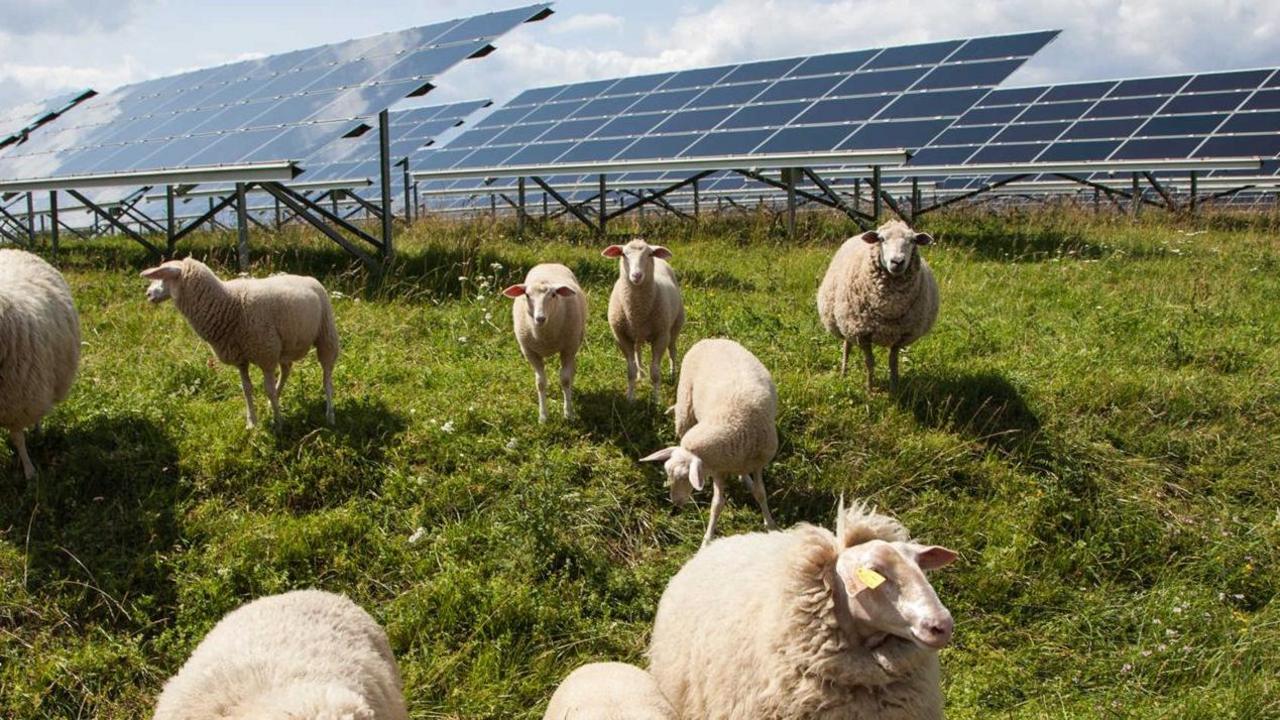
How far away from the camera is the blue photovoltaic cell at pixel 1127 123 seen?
15609 mm

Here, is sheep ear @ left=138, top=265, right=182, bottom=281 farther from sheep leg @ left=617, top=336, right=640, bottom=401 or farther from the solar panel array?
the solar panel array

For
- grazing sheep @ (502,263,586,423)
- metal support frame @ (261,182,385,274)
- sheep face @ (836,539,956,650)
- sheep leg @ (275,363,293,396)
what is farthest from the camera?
metal support frame @ (261,182,385,274)

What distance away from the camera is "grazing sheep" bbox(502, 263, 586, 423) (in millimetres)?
6141

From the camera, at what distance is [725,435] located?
16.0 ft

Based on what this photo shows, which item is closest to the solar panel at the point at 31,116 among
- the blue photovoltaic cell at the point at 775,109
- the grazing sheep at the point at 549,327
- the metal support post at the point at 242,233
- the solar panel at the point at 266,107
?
the solar panel at the point at 266,107

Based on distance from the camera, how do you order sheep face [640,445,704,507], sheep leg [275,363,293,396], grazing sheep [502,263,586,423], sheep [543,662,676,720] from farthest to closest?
sheep leg [275,363,293,396] → grazing sheep [502,263,586,423] → sheep face [640,445,704,507] → sheep [543,662,676,720]

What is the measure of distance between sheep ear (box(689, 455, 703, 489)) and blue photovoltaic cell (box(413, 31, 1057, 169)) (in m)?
8.82

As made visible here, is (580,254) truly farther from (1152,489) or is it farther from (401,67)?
(1152,489)

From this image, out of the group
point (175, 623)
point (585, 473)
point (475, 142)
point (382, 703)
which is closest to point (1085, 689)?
point (585, 473)

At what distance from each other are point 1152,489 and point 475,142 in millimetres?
16418

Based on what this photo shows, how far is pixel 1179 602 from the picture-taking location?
15.9 ft

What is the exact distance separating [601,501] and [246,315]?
2533mm

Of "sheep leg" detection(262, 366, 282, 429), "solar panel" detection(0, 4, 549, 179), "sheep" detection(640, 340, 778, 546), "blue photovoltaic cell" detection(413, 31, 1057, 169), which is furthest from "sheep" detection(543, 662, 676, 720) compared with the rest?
"blue photovoltaic cell" detection(413, 31, 1057, 169)

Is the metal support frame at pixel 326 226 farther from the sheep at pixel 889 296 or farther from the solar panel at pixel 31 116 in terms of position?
the solar panel at pixel 31 116
